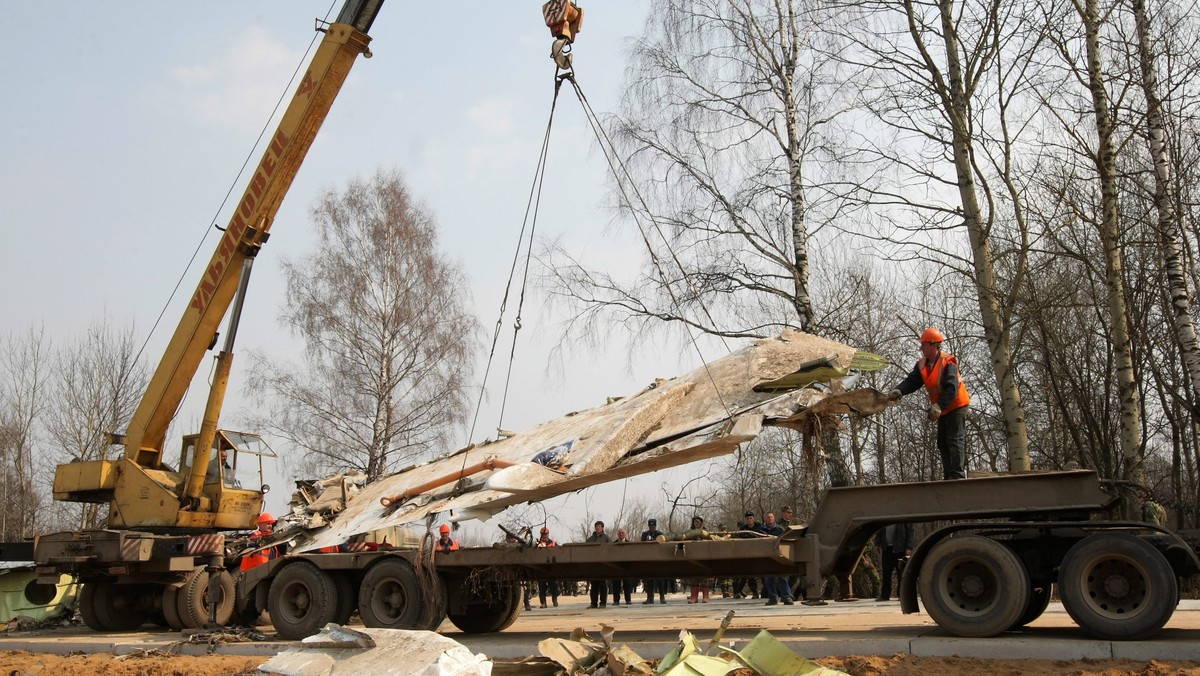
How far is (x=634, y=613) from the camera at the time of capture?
45.8 ft

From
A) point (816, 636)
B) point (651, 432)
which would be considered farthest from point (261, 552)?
point (816, 636)

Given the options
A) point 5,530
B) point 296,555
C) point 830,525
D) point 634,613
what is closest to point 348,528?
point 296,555

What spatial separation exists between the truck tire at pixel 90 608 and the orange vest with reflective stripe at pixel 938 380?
12.1 m

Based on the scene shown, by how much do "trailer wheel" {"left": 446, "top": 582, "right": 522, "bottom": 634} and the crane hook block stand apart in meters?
5.87

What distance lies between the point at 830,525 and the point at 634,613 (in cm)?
599

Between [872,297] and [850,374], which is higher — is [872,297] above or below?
above

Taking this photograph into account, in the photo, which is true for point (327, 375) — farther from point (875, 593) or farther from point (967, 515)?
point (967, 515)

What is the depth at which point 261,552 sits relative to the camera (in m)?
13.7

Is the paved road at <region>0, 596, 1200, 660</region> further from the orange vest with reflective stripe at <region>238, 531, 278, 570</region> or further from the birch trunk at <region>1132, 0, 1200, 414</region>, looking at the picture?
the birch trunk at <region>1132, 0, 1200, 414</region>

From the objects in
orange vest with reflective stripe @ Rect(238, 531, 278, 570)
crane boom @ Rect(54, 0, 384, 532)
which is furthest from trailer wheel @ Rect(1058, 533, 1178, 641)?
crane boom @ Rect(54, 0, 384, 532)

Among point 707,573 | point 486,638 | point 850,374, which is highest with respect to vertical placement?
point 850,374

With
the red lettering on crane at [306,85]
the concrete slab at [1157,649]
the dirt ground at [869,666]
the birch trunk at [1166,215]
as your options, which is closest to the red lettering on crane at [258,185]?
the red lettering on crane at [306,85]

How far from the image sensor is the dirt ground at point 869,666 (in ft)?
21.7

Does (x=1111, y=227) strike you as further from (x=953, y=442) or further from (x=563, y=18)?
(x=563, y=18)
